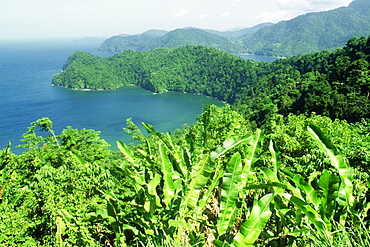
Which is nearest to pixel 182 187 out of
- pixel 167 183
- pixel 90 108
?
pixel 167 183

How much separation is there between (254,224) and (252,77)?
85.4 metres

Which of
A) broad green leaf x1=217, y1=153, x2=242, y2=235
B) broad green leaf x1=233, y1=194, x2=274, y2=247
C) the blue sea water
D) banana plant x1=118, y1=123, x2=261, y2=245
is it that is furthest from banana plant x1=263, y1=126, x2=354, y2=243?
the blue sea water

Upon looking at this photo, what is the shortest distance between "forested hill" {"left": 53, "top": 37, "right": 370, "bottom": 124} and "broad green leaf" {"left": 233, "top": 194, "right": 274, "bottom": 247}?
24641 millimetres

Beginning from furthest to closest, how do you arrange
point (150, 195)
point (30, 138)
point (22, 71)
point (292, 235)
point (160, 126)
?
1. point (22, 71)
2. point (160, 126)
3. point (30, 138)
4. point (150, 195)
5. point (292, 235)

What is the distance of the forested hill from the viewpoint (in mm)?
28094

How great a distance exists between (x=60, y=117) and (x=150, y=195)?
209 ft

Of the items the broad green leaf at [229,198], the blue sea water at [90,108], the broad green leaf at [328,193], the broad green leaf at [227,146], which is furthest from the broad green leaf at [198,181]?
the blue sea water at [90,108]

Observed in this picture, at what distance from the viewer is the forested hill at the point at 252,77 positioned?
92.2 feet

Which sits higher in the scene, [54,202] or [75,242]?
[54,202]

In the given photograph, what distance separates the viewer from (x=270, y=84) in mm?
66562

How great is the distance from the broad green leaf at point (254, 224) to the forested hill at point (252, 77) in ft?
80.8

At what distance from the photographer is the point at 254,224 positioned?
9.65 feet

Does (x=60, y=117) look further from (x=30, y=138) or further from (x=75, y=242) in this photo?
(x=75, y=242)

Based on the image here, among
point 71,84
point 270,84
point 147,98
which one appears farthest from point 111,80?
point 270,84
